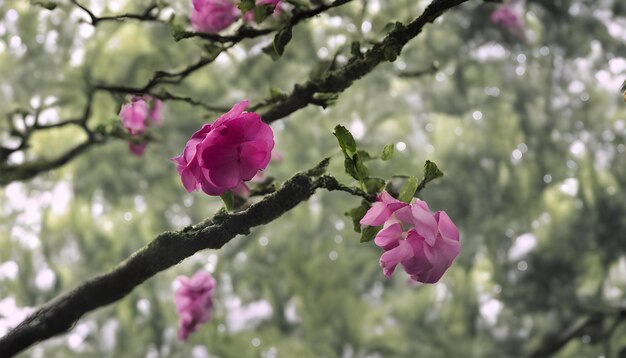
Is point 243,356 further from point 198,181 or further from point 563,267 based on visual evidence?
point 198,181

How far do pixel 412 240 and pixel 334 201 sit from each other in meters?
1.57

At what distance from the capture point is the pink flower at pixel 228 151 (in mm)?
668

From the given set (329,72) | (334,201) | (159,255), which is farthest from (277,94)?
(334,201)

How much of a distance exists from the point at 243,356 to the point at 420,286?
25.2 inches

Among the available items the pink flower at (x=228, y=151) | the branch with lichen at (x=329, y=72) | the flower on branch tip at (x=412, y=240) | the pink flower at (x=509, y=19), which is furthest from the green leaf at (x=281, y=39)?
the pink flower at (x=509, y=19)

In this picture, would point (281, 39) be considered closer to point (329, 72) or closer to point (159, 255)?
point (329, 72)

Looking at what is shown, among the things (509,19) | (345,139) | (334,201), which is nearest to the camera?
(345,139)

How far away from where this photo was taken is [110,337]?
2262mm

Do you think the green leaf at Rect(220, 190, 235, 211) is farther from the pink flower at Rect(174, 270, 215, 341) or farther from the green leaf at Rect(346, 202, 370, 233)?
the pink flower at Rect(174, 270, 215, 341)

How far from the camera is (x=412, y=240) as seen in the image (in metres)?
0.69

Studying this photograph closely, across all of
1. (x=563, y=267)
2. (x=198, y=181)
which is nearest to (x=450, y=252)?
(x=198, y=181)

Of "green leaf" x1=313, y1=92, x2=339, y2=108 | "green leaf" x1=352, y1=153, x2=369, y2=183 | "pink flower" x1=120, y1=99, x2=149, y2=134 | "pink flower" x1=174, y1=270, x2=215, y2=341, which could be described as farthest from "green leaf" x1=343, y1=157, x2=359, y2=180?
"pink flower" x1=174, y1=270, x2=215, y2=341

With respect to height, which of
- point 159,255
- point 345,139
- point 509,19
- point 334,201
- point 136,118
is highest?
point 345,139

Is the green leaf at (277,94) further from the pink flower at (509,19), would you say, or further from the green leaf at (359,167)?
the pink flower at (509,19)
